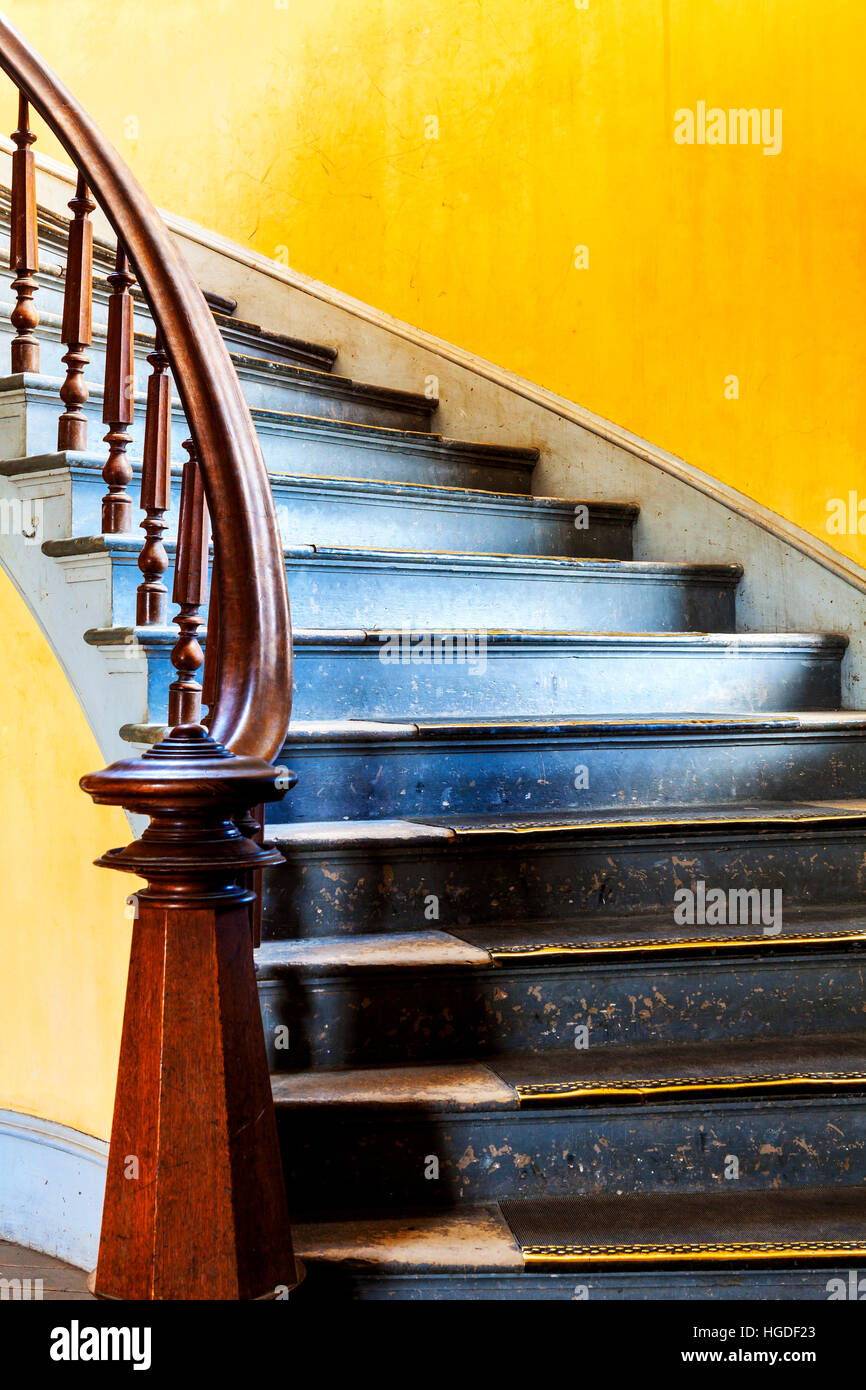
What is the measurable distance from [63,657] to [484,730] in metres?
0.75

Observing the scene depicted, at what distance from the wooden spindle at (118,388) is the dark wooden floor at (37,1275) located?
1.50 metres

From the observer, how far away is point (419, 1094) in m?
1.47

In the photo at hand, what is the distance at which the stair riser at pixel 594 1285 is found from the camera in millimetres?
1301

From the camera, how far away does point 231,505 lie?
135 centimetres

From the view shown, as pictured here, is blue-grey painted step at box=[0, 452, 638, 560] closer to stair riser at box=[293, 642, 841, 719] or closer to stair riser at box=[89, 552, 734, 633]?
stair riser at box=[89, 552, 734, 633]

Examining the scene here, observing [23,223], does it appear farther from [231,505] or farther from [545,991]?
[545,991]

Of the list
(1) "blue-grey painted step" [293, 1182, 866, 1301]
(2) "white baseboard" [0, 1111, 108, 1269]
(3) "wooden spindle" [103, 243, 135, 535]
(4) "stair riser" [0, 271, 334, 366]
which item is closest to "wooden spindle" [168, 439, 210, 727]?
(3) "wooden spindle" [103, 243, 135, 535]

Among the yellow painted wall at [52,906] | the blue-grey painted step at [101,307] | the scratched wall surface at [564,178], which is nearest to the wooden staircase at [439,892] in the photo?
the blue-grey painted step at [101,307]

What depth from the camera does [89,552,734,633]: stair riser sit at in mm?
2244

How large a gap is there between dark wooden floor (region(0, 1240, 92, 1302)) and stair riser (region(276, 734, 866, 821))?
1.14 metres

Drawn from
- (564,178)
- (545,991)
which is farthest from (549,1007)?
(564,178)

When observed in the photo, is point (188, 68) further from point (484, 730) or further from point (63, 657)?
point (484, 730)

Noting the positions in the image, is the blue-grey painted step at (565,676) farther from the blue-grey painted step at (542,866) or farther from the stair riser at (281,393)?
the stair riser at (281,393)
